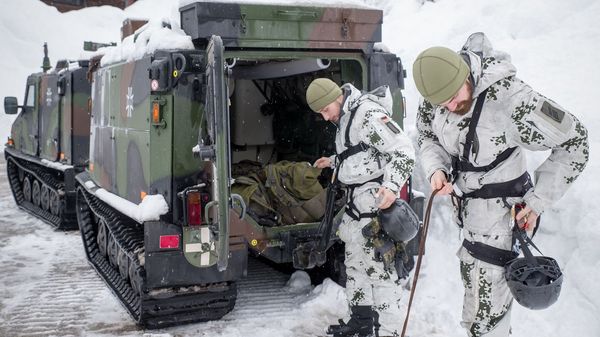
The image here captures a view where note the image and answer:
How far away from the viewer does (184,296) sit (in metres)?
5.33

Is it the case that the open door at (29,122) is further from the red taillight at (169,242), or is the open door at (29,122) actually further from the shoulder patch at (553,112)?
the shoulder patch at (553,112)

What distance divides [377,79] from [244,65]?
275 centimetres

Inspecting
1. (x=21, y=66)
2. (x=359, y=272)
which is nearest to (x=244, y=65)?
(x=359, y=272)

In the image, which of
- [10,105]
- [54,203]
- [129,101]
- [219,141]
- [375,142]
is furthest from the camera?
[10,105]

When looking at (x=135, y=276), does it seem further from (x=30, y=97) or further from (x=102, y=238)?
(x=30, y=97)

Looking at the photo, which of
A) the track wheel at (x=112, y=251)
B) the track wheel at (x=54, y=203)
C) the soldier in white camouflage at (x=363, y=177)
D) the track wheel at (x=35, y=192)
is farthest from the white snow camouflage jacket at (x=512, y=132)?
the track wheel at (x=35, y=192)

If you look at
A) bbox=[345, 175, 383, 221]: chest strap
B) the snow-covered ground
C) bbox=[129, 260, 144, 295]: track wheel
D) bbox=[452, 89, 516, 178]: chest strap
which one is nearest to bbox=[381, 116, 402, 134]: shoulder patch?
bbox=[345, 175, 383, 221]: chest strap

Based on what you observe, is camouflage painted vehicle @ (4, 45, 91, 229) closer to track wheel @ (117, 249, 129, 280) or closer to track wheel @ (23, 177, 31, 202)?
track wheel @ (23, 177, 31, 202)

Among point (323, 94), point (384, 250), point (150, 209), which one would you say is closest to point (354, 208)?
point (384, 250)

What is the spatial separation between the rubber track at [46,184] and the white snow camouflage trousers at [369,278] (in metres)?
6.07

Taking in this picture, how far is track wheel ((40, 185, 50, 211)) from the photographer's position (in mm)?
10468

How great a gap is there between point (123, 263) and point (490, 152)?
400cm

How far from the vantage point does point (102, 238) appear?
7.40 metres

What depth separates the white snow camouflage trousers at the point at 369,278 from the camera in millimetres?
4781
